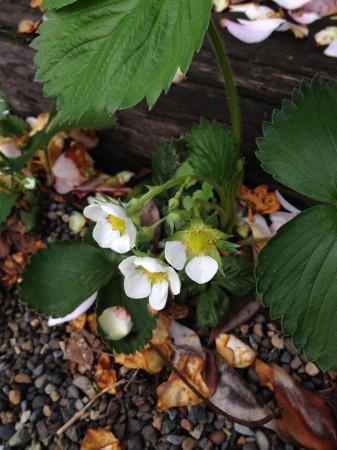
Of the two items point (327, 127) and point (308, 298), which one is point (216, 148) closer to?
point (327, 127)

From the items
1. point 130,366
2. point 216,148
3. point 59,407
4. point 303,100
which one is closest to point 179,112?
point 216,148

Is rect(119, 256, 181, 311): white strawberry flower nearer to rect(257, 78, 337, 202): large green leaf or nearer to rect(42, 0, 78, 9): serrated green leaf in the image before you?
rect(257, 78, 337, 202): large green leaf

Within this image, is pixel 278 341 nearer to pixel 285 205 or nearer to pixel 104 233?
pixel 285 205

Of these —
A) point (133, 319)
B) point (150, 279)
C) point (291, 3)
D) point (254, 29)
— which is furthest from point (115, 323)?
point (291, 3)

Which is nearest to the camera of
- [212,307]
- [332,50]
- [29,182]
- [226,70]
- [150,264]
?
[150,264]

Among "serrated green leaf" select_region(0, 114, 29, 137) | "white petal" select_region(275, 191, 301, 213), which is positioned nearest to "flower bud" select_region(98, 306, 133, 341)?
"white petal" select_region(275, 191, 301, 213)
